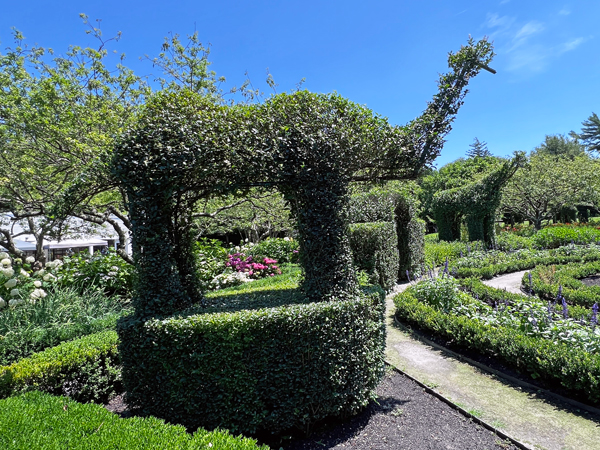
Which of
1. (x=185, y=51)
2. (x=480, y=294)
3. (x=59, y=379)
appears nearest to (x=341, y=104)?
(x=59, y=379)

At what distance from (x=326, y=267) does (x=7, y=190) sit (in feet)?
24.9

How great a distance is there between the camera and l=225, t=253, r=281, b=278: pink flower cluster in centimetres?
1182

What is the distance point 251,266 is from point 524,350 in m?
8.81

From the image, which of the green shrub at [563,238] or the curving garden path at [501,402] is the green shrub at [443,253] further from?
the curving garden path at [501,402]

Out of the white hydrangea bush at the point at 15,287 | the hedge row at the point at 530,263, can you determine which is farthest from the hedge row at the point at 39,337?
the hedge row at the point at 530,263

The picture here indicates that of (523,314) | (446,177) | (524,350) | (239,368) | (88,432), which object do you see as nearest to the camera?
(88,432)

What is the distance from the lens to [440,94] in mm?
4660

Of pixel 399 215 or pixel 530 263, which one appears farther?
pixel 530 263

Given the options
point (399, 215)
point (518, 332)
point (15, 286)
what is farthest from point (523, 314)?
point (15, 286)

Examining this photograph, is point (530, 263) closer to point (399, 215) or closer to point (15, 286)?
point (399, 215)

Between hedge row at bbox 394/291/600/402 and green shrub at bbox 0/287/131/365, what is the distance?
204 inches

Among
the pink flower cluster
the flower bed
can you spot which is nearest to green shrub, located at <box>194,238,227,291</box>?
the pink flower cluster

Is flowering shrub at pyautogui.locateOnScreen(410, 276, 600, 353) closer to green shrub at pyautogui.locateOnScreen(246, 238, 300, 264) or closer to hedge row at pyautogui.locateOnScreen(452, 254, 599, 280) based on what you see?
hedge row at pyautogui.locateOnScreen(452, 254, 599, 280)

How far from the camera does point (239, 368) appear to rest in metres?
3.36
